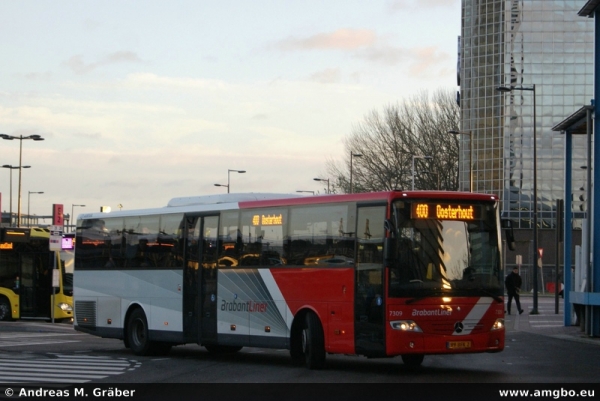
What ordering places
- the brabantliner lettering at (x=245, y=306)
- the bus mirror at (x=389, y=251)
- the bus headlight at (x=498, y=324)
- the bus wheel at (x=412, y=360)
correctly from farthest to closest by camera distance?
the brabantliner lettering at (x=245, y=306)
the bus wheel at (x=412, y=360)
the bus headlight at (x=498, y=324)
the bus mirror at (x=389, y=251)

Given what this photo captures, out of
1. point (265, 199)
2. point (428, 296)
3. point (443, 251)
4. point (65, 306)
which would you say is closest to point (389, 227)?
point (443, 251)

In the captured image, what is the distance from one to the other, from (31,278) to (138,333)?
49.7 ft

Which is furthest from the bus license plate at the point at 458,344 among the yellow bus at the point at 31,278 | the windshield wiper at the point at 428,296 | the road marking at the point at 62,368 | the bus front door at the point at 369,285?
the yellow bus at the point at 31,278

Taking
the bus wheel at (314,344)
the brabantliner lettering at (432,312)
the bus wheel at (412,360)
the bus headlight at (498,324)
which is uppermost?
the brabantliner lettering at (432,312)

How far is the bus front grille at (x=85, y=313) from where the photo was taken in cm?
2412

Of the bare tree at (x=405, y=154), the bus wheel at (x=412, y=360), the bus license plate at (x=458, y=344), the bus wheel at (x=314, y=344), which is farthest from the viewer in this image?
the bare tree at (x=405, y=154)

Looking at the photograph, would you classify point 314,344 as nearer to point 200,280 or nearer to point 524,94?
point 200,280

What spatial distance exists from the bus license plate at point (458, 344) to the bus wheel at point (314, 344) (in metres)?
2.25

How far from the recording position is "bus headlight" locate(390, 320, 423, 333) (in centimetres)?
1631

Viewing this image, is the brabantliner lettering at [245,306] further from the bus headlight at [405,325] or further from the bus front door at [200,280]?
the bus headlight at [405,325]

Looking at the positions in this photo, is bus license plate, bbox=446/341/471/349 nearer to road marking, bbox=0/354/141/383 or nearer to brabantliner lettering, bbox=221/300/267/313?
brabantliner lettering, bbox=221/300/267/313

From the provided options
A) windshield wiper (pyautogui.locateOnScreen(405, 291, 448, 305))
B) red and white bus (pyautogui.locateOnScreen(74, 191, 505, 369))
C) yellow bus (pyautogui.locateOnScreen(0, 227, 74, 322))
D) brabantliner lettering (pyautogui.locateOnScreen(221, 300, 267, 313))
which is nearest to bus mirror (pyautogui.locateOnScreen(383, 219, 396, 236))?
red and white bus (pyautogui.locateOnScreen(74, 191, 505, 369))

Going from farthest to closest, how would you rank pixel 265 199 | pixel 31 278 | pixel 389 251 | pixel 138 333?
pixel 31 278, pixel 138 333, pixel 265 199, pixel 389 251

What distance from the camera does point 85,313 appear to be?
24469 millimetres
